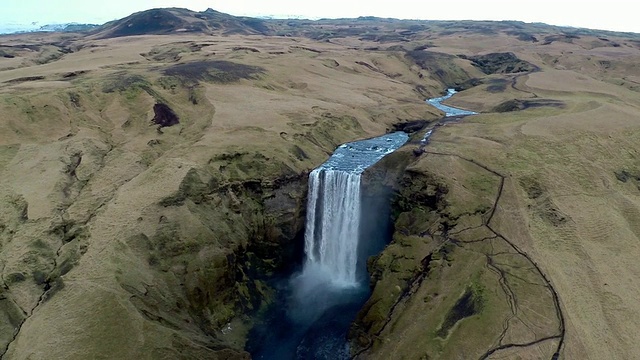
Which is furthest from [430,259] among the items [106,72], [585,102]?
[106,72]

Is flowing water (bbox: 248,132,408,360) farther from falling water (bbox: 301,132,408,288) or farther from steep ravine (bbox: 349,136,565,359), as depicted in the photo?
steep ravine (bbox: 349,136,565,359)

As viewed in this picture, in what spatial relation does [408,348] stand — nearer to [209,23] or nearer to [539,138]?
[539,138]

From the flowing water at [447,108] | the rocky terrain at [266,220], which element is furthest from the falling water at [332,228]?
the flowing water at [447,108]

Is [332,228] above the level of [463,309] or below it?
below

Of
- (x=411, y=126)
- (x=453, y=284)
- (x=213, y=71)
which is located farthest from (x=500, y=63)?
(x=453, y=284)

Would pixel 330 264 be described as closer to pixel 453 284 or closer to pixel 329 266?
pixel 329 266

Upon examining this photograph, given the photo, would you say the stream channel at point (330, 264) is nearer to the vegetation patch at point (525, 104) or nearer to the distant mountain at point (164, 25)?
the vegetation patch at point (525, 104)
